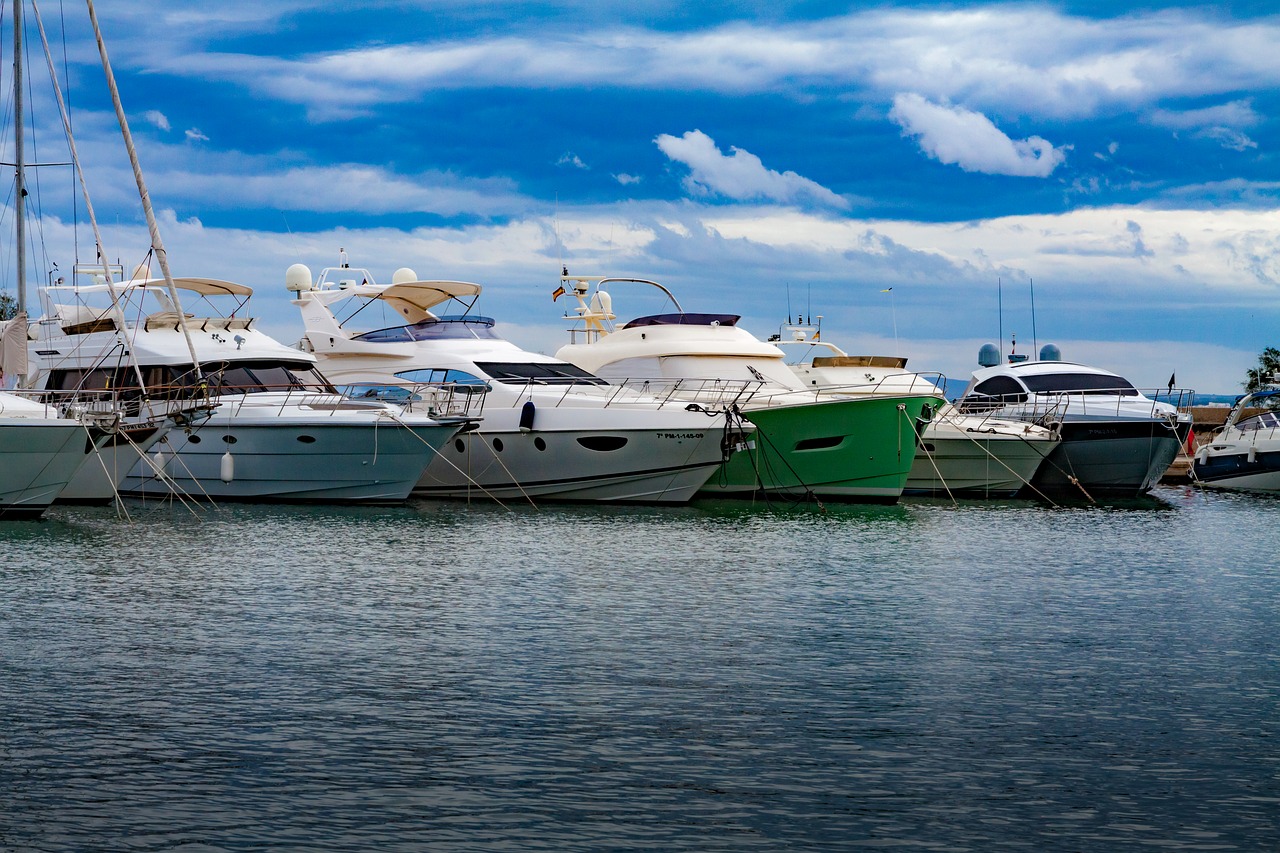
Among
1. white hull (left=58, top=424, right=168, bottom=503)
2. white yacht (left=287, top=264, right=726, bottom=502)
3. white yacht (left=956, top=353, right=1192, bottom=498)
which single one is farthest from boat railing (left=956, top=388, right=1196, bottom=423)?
white hull (left=58, top=424, right=168, bottom=503)

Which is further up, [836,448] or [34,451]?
[34,451]

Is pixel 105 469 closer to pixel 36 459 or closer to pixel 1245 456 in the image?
pixel 36 459

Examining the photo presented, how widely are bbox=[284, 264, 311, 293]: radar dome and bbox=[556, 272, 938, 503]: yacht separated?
7.32 m

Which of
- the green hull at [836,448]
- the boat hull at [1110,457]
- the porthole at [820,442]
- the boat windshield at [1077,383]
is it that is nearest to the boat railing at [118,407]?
the green hull at [836,448]

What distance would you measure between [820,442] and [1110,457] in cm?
839

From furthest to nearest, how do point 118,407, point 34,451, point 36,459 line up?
point 118,407 → point 36,459 → point 34,451

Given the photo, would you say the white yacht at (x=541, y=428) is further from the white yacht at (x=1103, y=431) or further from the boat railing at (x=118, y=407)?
the white yacht at (x=1103, y=431)

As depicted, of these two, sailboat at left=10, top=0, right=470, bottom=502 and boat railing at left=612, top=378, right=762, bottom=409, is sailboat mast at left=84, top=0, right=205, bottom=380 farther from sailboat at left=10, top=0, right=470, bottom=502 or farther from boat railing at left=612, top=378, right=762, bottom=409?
boat railing at left=612, top=378, right=762, bottom=409

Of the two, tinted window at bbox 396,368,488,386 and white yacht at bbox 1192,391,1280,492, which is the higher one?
tinted window at bbox 396,368,488,386

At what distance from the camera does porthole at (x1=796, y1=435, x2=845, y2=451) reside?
30.5 meters

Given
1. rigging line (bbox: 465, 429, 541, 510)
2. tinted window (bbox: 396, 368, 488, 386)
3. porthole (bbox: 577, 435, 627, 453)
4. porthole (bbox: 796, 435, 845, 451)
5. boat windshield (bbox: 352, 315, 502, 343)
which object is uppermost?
boat windshield (bbox: 352, 315, 502, 343)

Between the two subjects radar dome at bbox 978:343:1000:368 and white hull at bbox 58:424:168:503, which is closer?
white hull at bbox 58:424:168:503

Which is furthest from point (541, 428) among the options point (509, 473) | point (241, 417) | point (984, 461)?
point (984, 461)

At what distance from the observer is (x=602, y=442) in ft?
95.7
